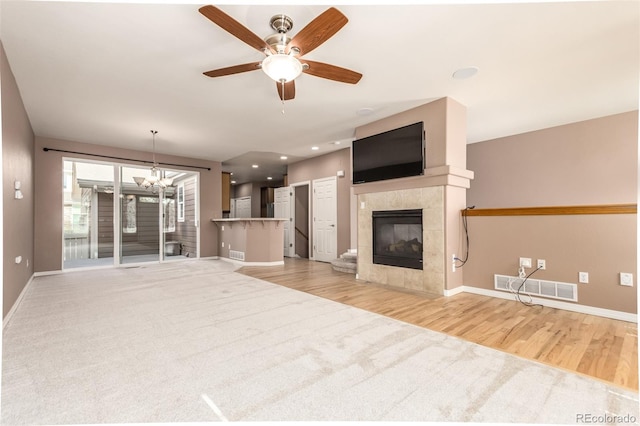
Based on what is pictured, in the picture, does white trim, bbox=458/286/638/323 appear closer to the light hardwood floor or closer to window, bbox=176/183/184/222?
the light hardwood floor

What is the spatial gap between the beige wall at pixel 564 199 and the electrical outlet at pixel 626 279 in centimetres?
4

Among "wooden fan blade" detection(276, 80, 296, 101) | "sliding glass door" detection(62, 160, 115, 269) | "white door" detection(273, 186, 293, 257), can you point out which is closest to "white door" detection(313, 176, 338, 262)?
"white door" detection(273, 186, 293, 257)

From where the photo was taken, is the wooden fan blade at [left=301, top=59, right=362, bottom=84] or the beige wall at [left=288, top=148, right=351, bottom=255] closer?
the wooden fan blade at [left=301, top=59, right=362, bottom=84]

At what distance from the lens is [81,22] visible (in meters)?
2.37

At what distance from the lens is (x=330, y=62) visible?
3.04m

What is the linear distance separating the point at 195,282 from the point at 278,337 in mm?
2731

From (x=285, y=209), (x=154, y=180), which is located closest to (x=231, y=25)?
(x=154, y=180)

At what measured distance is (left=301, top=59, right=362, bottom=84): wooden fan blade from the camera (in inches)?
95.7

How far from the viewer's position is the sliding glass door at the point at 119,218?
19.4 ft

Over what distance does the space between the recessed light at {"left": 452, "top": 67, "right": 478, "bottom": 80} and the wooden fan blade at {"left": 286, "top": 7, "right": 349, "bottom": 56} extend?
184cm

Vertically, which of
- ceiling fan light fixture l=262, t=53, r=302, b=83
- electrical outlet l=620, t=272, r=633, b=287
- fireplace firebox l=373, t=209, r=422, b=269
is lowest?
electrical outlet l=620, t=272, r=633, b=287

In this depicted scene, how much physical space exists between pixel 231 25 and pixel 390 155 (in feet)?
9.77

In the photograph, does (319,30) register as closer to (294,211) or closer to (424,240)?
(424,240)

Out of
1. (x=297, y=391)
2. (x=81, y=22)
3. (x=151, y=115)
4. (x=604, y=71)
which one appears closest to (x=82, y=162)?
(x=151, y=115)
